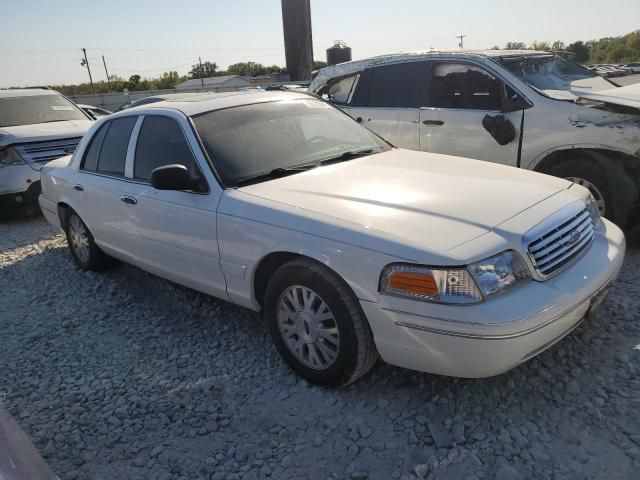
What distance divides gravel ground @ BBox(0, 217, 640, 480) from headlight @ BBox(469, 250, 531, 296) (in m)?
0.67

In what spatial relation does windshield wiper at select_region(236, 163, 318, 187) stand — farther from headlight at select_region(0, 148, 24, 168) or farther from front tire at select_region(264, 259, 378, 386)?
headlight at select_region(0, 148, 24, 168)

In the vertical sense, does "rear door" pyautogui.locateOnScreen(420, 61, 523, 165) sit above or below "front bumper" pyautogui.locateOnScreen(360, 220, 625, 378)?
above

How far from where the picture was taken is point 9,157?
24.2 ft

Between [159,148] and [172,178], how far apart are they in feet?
2.40

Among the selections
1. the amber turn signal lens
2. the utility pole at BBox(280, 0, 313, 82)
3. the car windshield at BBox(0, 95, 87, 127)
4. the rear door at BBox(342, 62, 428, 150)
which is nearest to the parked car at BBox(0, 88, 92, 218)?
the car windshield at BBox(0, 95, 87, 127)

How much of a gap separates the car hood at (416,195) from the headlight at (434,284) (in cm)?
11

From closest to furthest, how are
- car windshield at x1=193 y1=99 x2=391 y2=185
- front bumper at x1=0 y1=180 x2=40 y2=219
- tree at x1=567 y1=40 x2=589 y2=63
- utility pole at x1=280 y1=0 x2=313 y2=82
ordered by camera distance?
car windshield at x1=193 y1=99 x2=391 y2=185 → front bumper at x1=0 y1=180 x2=40 y2=219 → utility pole at x1=280 y1=0 x2=313 y2=82 → tree at x1=567 y1=40 x2=589 y2=63

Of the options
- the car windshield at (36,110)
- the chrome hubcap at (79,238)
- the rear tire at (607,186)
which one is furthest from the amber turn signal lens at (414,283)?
the car windshield at (36,110)

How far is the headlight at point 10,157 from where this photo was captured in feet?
24.0

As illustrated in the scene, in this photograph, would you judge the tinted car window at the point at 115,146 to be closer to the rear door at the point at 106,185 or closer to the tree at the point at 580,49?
the rear door at the point at 106,185

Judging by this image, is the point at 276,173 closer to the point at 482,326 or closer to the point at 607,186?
the point at 482,326

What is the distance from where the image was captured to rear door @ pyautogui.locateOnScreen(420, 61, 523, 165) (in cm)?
505

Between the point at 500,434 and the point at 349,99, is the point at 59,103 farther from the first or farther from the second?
the point at 500,434

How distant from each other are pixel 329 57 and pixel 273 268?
14096 mm
